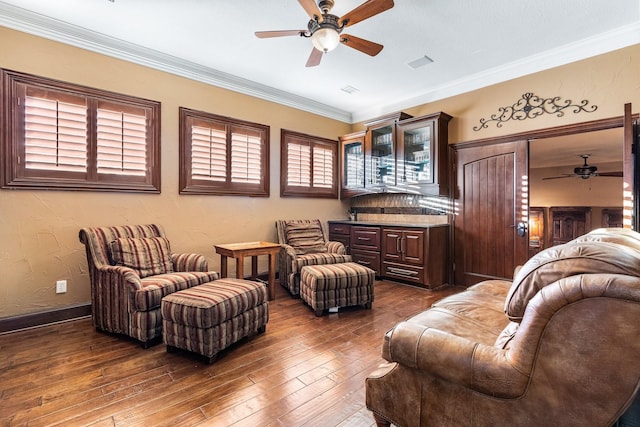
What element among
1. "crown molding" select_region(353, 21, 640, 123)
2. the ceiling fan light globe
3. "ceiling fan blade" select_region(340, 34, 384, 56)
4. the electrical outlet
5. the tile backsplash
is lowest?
the electrical outlet

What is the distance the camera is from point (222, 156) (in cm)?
420

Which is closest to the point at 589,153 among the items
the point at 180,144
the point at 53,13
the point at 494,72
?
the point at 494,72

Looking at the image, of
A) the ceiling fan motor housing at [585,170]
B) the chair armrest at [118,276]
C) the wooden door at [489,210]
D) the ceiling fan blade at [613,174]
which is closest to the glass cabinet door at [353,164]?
the wooden door at [489,210]

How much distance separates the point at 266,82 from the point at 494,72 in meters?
3.08

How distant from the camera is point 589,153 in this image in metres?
6.19

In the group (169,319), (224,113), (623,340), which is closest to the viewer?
(623,340)

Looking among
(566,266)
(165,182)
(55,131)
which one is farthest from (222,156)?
(566,266)

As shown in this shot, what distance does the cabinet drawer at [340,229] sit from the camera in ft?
16.9

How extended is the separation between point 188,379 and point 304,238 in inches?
101

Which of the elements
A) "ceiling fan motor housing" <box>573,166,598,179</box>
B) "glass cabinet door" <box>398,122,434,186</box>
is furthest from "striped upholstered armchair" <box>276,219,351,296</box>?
"ceiling fan motor housing" <box>573,166,598,179</box>

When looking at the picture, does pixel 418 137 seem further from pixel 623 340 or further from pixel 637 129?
pixel 623 340

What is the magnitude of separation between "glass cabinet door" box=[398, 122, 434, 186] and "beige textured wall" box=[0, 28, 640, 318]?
1.29 ft

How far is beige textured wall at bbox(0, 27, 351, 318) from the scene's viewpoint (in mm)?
2854

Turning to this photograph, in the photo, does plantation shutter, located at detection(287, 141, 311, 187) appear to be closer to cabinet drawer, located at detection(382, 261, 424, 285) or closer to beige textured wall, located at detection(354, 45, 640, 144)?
cabinet drawer, located at detection(382, 261, 424, 285)
